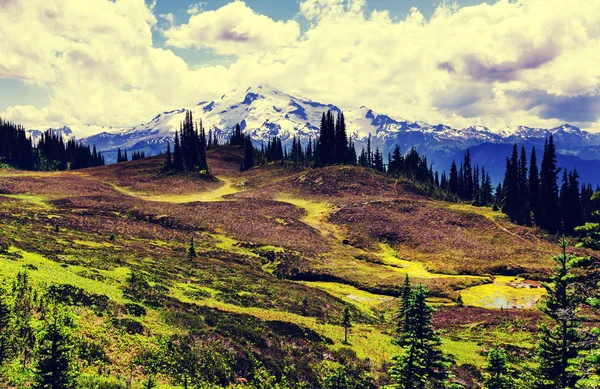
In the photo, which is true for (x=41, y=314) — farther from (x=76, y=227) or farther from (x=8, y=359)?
(x=76, y=227)

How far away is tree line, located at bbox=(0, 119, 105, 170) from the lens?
148 m

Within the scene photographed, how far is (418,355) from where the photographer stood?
18000 mm

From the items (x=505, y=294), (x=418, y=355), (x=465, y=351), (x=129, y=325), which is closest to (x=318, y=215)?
(x=505, y=294)

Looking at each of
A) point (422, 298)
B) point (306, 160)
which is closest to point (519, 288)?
point (422, 298)

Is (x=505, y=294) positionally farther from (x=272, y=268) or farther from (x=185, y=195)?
(x=185, y=195)

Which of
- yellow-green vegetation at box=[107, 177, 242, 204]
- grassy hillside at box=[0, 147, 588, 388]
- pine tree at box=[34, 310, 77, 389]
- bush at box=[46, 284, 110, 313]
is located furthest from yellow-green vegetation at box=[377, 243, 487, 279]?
yellow-green vegetation at box=[107, 177, 242, 204]

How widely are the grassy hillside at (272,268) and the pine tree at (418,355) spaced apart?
18.4 feet

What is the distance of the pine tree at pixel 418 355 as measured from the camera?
16953 millimetres

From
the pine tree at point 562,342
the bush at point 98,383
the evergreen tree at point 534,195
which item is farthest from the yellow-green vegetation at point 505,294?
the evergreen tree at point 534,195

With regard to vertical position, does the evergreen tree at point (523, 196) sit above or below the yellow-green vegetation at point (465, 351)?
above

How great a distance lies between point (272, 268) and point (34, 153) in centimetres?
15004

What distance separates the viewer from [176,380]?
665 inches

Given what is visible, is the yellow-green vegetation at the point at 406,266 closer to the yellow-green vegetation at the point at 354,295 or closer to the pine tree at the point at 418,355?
the yellow-green vegetation at the point at 354,295

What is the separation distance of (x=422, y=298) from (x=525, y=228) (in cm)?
7131
